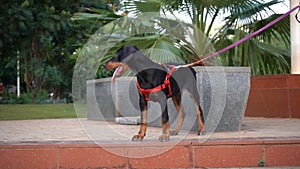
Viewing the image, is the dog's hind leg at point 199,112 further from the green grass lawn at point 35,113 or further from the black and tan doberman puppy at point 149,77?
the green grass lawn at point 35,113

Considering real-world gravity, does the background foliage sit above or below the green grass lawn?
above

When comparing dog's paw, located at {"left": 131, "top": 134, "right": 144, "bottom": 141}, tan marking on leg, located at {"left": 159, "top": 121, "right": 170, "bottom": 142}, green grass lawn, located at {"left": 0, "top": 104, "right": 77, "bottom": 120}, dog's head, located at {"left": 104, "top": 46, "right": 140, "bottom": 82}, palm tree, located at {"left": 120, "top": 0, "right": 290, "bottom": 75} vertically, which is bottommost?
green grass lawn, located at {"left": 0, "top": 104, "right": 77, "bottom": 120}

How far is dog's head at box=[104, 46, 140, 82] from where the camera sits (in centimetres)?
364

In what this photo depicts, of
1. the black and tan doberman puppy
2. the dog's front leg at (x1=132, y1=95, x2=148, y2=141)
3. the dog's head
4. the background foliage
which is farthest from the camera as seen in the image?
the background foliage

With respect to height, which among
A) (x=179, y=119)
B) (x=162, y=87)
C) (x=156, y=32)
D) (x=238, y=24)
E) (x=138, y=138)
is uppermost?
(x=238, y=24)

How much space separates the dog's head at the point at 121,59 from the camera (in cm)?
364

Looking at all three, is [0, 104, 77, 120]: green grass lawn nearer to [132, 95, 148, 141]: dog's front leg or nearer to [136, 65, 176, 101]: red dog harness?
[132, 95, 148, 141]: dog's front leg

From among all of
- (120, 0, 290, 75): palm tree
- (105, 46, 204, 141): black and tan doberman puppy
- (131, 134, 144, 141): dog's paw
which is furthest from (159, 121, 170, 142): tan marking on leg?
(120, 0, 290, 75): palm tree

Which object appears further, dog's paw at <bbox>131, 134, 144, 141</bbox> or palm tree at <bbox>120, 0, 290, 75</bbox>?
palm tree at <bbox>120, 0, 290, 75</bbox>

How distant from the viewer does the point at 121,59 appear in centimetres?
372

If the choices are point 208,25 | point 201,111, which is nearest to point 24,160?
point 201,111

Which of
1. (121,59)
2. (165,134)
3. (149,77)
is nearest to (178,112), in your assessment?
(165,134)

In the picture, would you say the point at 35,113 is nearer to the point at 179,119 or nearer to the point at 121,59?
the point at 179,119

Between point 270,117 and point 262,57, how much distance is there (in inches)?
47.5
